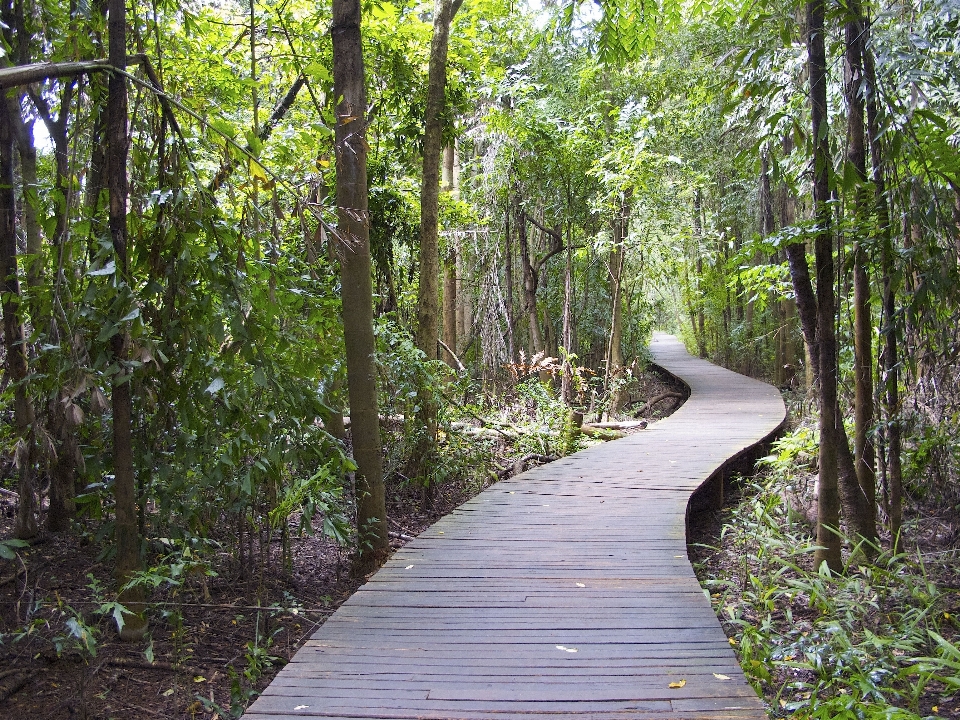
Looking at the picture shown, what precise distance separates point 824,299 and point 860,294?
2.08ft

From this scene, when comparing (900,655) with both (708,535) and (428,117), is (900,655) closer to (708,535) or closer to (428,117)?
(708,535)

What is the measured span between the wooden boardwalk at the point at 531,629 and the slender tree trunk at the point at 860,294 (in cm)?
138

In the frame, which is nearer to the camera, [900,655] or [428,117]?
[900,655]

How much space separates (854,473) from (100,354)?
4760mm

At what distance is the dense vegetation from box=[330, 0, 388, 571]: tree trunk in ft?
0.06

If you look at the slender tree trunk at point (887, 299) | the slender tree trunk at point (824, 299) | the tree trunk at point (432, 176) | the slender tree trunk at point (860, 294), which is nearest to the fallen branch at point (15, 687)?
the tree trunk at point (432, 176)

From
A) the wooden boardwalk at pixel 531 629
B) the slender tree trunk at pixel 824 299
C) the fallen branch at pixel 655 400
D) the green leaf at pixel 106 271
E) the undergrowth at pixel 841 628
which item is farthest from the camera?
the fallen branch at pixel 655 400

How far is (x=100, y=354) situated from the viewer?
11.3ft

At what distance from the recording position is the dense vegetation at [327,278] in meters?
3.67

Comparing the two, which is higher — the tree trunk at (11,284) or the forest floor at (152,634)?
the tree trunk at (11,284)

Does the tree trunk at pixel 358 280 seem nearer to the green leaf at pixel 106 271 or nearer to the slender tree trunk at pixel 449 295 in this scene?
the green leaf at pixel 106 271

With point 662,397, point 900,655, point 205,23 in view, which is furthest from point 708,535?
point 662,397

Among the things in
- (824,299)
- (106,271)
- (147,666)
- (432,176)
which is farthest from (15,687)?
(432,176)

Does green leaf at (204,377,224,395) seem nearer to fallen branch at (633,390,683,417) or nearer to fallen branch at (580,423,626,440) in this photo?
fallen branch at (580,423,626,440)
